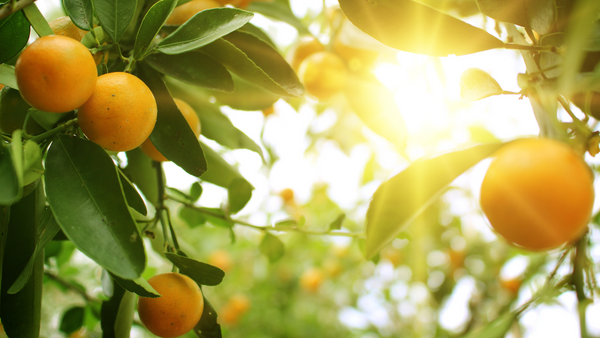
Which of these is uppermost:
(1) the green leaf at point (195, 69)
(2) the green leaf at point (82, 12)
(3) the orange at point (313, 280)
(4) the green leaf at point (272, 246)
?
(2) the green leaf at point (82, 12)

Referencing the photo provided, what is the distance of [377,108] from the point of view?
3.08ft

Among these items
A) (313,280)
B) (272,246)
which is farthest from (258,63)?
(313,280)

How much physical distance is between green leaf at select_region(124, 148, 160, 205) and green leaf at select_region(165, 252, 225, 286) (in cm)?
24

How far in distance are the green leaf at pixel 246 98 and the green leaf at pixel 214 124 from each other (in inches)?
1.5

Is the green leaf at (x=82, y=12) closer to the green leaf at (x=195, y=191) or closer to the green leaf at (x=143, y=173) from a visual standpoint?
the green leaf at (x=143, y=173)

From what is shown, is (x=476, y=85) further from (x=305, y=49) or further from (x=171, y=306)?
(x=305, y=49)

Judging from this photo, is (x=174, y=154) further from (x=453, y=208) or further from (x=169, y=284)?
(x=453, y=208)

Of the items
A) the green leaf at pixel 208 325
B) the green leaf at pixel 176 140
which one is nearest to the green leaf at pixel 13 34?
the green leaf at pixel 176 140

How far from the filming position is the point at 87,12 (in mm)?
499

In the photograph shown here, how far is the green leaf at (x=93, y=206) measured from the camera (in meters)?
0.39

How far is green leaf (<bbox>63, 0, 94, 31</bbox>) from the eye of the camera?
0.49m

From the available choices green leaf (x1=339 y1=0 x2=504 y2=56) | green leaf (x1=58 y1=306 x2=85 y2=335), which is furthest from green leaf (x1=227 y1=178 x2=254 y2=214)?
green leaf (x1=58 y1=306 x2=85 y2=335)

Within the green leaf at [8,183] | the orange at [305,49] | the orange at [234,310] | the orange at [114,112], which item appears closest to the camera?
the green leaf at [8,183]

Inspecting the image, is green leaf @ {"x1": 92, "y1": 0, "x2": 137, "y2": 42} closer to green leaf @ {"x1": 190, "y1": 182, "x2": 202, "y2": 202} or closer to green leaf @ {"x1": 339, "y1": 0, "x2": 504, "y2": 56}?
green leaf @ {"x1": 339, "y1": 0, "x2": 504, "y2": 56}
